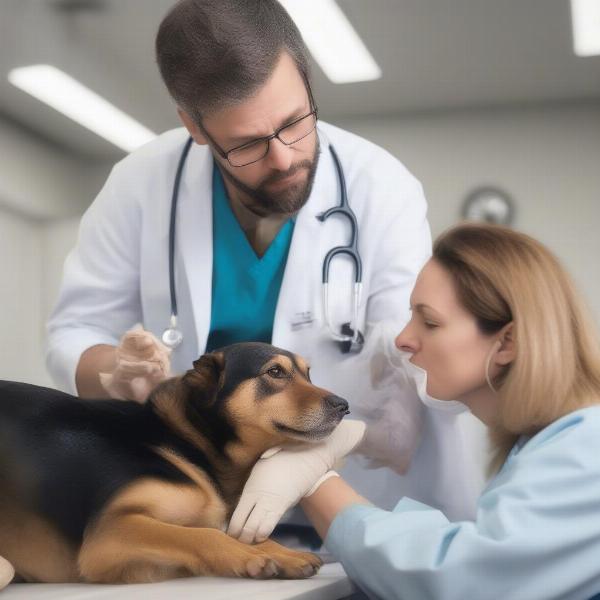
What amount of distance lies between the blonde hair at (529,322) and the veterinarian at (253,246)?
211 millimetres

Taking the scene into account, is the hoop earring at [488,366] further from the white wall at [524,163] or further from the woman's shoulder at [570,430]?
the white wall at [524,163]

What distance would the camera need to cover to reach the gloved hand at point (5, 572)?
67 cm

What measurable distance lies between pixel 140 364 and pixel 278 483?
0.68 ft

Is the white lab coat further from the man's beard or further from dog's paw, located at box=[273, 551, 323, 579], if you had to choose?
dog's paw, located at box=[273, 551, 323, 579]

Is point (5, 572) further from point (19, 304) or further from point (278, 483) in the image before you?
point (19, 304)

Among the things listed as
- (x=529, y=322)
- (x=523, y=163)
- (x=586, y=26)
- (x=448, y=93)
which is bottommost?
(x=529, y=322)

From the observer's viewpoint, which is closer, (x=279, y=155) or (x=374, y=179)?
(x=279, y=155)

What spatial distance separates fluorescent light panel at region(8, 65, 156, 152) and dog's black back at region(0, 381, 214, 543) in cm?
70

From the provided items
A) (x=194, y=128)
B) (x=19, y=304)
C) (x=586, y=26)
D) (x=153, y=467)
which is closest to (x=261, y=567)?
(x=153, y=467)

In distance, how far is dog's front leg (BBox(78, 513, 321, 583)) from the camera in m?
0.66

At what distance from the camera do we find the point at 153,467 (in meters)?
0.73

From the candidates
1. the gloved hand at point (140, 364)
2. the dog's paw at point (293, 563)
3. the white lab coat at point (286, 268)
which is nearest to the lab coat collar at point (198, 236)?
the white lab coat at point (286, 268)

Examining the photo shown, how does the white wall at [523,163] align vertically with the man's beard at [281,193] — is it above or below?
above

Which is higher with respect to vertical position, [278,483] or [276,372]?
[276,372]
